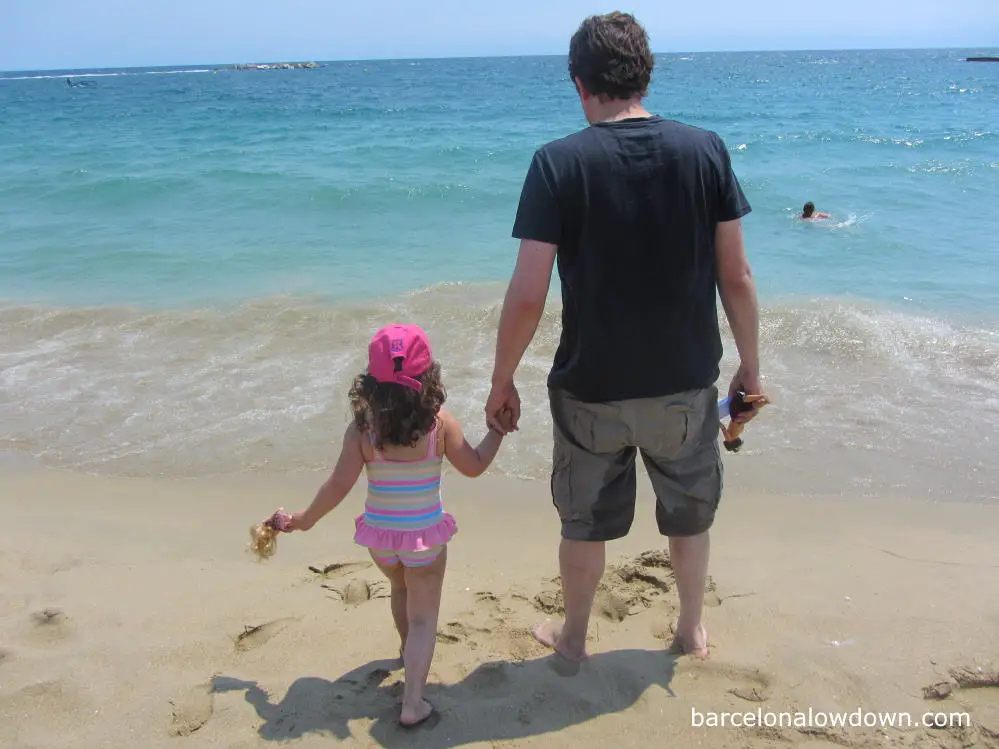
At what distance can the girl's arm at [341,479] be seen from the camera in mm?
2420

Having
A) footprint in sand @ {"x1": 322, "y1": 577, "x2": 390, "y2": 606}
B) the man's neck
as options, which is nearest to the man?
the man's neck

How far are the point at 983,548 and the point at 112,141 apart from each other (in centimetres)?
2160

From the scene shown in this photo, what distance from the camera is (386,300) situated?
7531 millimetres

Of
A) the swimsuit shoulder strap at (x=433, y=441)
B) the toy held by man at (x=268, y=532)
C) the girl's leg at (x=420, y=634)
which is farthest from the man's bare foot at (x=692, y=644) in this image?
the toy held by man at (x=268, y=532)

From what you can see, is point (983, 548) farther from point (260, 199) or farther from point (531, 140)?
point (531, 140)

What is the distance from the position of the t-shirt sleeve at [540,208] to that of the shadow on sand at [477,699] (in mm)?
1386

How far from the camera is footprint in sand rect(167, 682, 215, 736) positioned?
2.40 m

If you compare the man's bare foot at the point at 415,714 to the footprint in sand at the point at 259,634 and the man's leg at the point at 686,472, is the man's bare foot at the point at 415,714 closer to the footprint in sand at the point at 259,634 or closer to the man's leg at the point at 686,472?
the footprint in sand at the point at 259,634

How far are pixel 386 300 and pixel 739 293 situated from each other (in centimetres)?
545

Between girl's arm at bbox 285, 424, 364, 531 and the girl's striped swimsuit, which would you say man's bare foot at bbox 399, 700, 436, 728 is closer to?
the girl's striped swimsuit

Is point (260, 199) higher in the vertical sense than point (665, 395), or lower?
lower

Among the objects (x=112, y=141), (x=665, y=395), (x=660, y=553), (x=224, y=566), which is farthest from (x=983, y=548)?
(x=112, y=141)

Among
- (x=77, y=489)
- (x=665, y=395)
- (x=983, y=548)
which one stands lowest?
(x=77, y=489)

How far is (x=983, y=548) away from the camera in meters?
3.47
